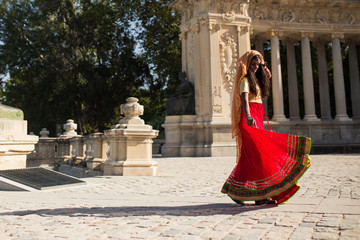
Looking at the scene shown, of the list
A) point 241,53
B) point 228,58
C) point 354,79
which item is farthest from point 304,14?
point 228,58

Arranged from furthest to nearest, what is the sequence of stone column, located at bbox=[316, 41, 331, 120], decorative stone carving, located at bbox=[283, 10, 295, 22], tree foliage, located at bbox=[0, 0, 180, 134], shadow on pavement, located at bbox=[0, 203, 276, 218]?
tree foliage, located at bbox=[0, 0, 180, 134]
stone column, located at bbox=[316, 41, 331, 120]
decorative stone carving, located at bbox=[283, 10, 295, 22]
shadow on pavement, located at bbox=[0, 203, 276, 218]

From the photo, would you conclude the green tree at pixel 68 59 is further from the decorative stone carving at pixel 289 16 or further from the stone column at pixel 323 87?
the stone column at pixel 323 87

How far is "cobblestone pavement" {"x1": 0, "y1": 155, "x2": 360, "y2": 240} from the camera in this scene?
3.52 m

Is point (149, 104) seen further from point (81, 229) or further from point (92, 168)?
point (81, 229)

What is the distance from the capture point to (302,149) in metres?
4.60

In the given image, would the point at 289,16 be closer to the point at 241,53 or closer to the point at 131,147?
the point at 241,53

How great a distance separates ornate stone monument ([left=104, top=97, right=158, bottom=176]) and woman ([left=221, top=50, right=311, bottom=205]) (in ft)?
16.0

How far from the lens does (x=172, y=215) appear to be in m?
4.42

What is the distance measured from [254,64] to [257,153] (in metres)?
1.29

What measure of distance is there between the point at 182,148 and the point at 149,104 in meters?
15.0

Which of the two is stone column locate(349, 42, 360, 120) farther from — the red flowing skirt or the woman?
the red flowing skirt

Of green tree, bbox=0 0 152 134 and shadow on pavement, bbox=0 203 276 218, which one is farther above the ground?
green tree, bbox=0 0 152 134

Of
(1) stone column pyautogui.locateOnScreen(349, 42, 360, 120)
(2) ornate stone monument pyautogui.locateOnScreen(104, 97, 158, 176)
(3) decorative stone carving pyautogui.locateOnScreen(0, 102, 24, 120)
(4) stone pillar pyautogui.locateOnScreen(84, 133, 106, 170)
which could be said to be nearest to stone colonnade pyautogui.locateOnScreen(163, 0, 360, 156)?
(1) stone column pyautogui.locateOnScreen(349, 42, 360, 120)

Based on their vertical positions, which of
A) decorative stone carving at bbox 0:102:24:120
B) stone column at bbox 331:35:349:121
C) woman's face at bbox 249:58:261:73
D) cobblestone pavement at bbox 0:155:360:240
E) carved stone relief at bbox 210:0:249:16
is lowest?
cobblestone pavement at bbox 0:155:360:240
